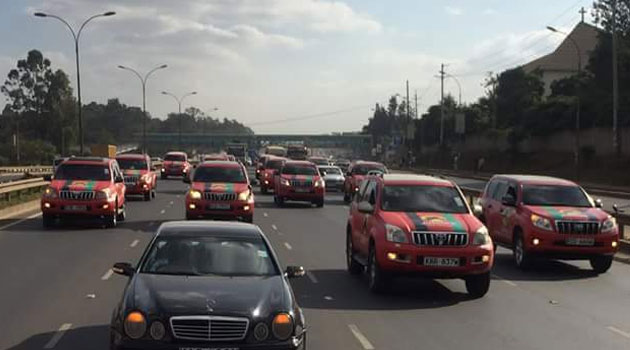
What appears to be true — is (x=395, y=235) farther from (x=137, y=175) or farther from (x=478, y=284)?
(x=137, y=175)

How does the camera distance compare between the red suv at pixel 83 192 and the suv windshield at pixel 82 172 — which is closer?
the red suv at pixel 83 192

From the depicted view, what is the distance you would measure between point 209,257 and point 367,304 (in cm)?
399

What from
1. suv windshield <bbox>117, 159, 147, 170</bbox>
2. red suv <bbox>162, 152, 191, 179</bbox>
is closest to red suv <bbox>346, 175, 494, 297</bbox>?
suv windshield <bbox>117, 159, 147, 170</bbox>

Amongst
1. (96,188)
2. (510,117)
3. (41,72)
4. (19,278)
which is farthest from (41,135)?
(19,278)

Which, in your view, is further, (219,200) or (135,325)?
(219,200)

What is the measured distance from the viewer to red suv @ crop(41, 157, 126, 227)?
2317cm

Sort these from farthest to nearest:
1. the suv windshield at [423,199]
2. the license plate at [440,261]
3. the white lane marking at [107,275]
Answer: the white lane marking at [107,275]
the suv windshield at [423,199]
the license plate at [440,261]

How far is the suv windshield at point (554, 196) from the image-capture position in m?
17.0

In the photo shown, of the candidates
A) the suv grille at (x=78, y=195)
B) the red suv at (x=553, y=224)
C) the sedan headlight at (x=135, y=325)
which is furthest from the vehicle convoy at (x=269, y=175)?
the sedan headlight at (x=135, y=325)

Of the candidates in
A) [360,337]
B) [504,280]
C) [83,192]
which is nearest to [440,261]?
[360,337]

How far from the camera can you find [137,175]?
36.6 meters

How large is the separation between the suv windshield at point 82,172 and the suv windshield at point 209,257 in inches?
635

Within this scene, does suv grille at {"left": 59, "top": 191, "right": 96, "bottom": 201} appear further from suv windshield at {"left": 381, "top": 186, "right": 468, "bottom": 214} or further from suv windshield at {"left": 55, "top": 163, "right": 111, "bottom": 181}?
suv windshield at {"left": 381, "top": 186, "right": 468, "bottom": 214}

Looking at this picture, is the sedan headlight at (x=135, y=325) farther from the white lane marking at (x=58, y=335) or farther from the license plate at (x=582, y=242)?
the license plate at (x=582, y=242)
